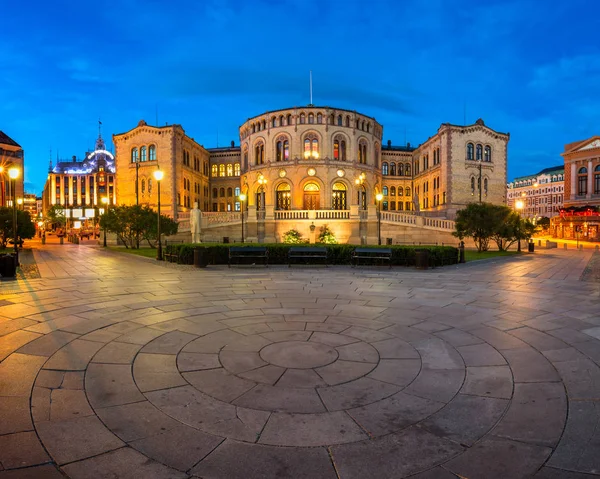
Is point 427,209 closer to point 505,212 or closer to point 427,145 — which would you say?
point 427,145

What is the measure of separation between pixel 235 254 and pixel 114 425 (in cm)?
1402

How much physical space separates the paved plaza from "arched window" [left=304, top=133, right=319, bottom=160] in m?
44.7

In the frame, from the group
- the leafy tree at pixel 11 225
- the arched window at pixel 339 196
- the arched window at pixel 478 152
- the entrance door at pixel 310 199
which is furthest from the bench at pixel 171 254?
the arched window at pixel 478 152

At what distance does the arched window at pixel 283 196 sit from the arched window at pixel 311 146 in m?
4.85

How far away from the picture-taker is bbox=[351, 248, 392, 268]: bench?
17312 millimetres

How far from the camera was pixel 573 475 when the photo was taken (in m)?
3.18

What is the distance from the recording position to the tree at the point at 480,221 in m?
27.1

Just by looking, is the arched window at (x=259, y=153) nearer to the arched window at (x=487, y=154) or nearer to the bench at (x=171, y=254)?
the arched window at (x=487, y=154)

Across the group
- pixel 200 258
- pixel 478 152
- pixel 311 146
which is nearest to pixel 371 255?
pixel 200 258

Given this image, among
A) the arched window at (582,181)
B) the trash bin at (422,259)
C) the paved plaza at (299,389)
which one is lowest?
the paved plaza at (299,389)

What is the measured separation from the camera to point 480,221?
2725cm

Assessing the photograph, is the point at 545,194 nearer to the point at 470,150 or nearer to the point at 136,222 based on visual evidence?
the point at 470,150

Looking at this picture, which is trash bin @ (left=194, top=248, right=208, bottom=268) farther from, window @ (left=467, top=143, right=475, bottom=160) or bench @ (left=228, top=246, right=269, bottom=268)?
window @ (left=467, top=143, right=475, bottom=160)

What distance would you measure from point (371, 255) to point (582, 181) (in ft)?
206
